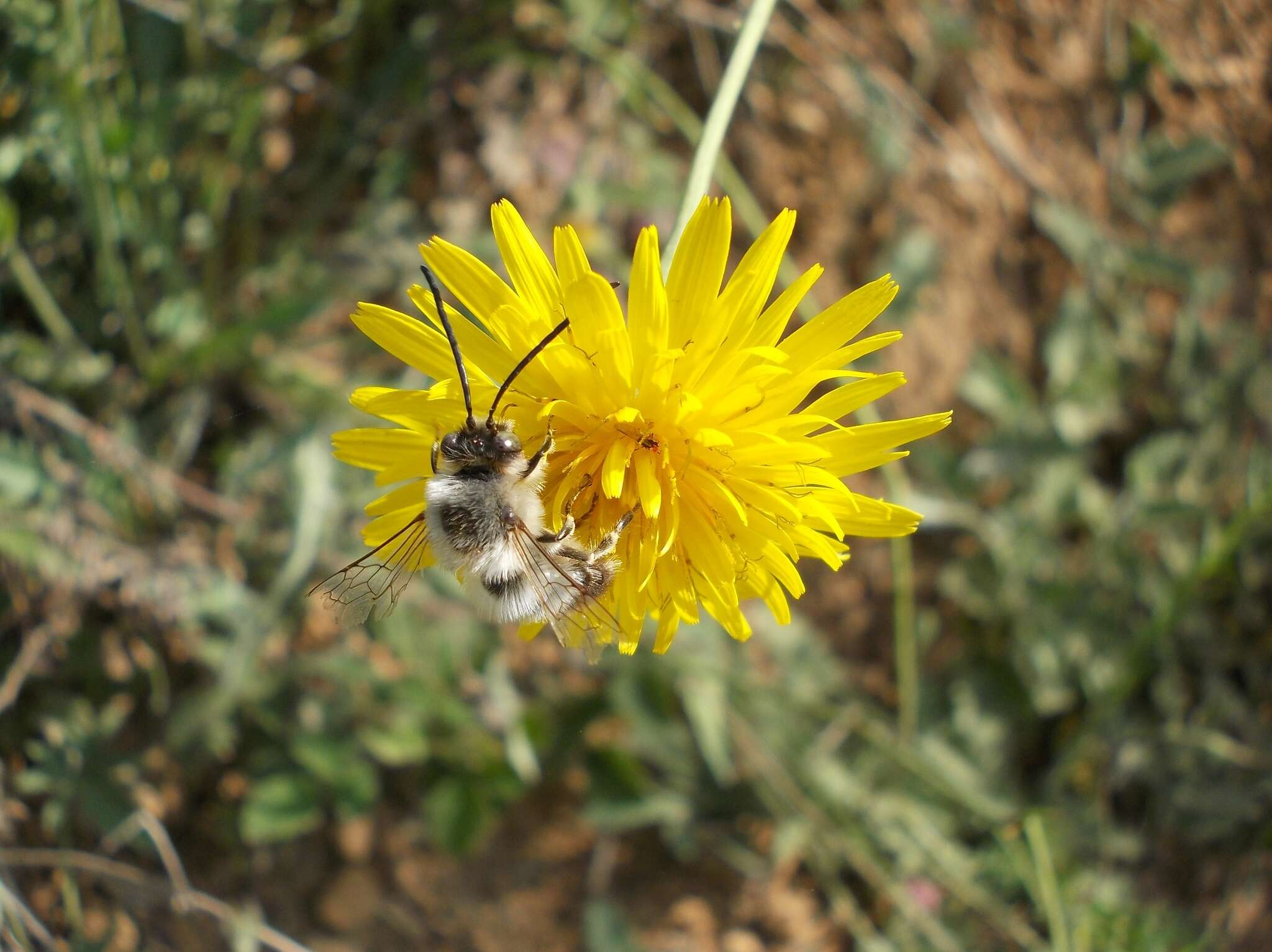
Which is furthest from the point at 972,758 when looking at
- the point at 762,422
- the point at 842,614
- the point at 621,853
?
the point at 762,422

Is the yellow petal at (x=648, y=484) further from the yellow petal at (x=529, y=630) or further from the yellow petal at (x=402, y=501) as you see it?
the yellow petal at (x=402, y=501)

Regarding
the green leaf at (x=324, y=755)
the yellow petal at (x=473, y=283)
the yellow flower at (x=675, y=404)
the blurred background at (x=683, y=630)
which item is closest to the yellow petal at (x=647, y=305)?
the yellow flower at (x=675, y=404)

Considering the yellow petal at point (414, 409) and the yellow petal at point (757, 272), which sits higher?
the yellow petal at point (414, 409)

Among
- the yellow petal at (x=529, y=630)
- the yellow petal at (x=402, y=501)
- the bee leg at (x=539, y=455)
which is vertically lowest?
the yellow petal at (x=529, y=630)

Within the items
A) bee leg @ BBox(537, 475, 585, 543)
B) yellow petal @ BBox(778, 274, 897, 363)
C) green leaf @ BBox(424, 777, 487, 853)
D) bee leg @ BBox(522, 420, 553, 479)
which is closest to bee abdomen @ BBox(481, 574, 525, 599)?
bee leg @ BBox(537, 475, 585, 543)

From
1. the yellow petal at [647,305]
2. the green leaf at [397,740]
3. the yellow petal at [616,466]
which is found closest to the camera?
the yellow petal at [647,305]

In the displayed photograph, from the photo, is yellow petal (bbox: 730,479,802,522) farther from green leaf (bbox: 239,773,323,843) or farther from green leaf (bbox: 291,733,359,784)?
green leaf (bbox: 239,773,323,843)

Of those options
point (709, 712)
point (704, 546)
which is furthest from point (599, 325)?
point (709, 712)
